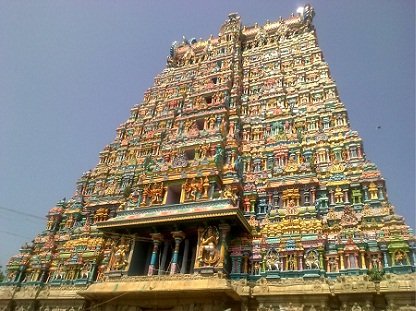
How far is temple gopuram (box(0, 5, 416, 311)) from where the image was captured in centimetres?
1339

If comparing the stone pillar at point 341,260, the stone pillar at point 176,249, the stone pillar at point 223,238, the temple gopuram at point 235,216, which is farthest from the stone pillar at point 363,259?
the stone pillar at point 176,249

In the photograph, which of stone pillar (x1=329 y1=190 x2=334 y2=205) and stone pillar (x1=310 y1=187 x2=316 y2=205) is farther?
stone pillar (x1=310 y1=187 x2=316 y2=205)

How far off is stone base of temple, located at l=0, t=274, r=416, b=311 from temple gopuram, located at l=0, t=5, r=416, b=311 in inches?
2.0

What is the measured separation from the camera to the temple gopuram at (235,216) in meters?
13.4

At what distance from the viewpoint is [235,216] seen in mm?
14758

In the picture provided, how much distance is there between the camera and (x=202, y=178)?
59.4 feet

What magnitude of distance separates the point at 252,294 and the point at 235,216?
11.1 feet

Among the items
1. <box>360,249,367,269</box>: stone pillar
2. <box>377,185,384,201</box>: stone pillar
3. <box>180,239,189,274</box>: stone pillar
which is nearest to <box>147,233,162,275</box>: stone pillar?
<box>180,239,189,274</box>: stone pillar

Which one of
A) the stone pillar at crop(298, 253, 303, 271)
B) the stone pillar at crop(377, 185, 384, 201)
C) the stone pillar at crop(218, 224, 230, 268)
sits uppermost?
the stone pillar at crop(377, 185, 384, 201)

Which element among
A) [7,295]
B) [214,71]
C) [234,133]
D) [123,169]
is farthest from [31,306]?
[214,71]

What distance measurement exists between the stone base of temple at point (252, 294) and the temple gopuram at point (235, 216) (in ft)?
0.17

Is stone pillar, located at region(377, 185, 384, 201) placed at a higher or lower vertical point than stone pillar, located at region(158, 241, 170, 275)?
higher

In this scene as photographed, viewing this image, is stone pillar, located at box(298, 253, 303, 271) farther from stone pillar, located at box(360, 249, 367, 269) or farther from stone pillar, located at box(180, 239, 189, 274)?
stone pillar, located at box(180, 239, 189, 274)

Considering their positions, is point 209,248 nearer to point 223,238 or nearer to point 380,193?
point 223,238
